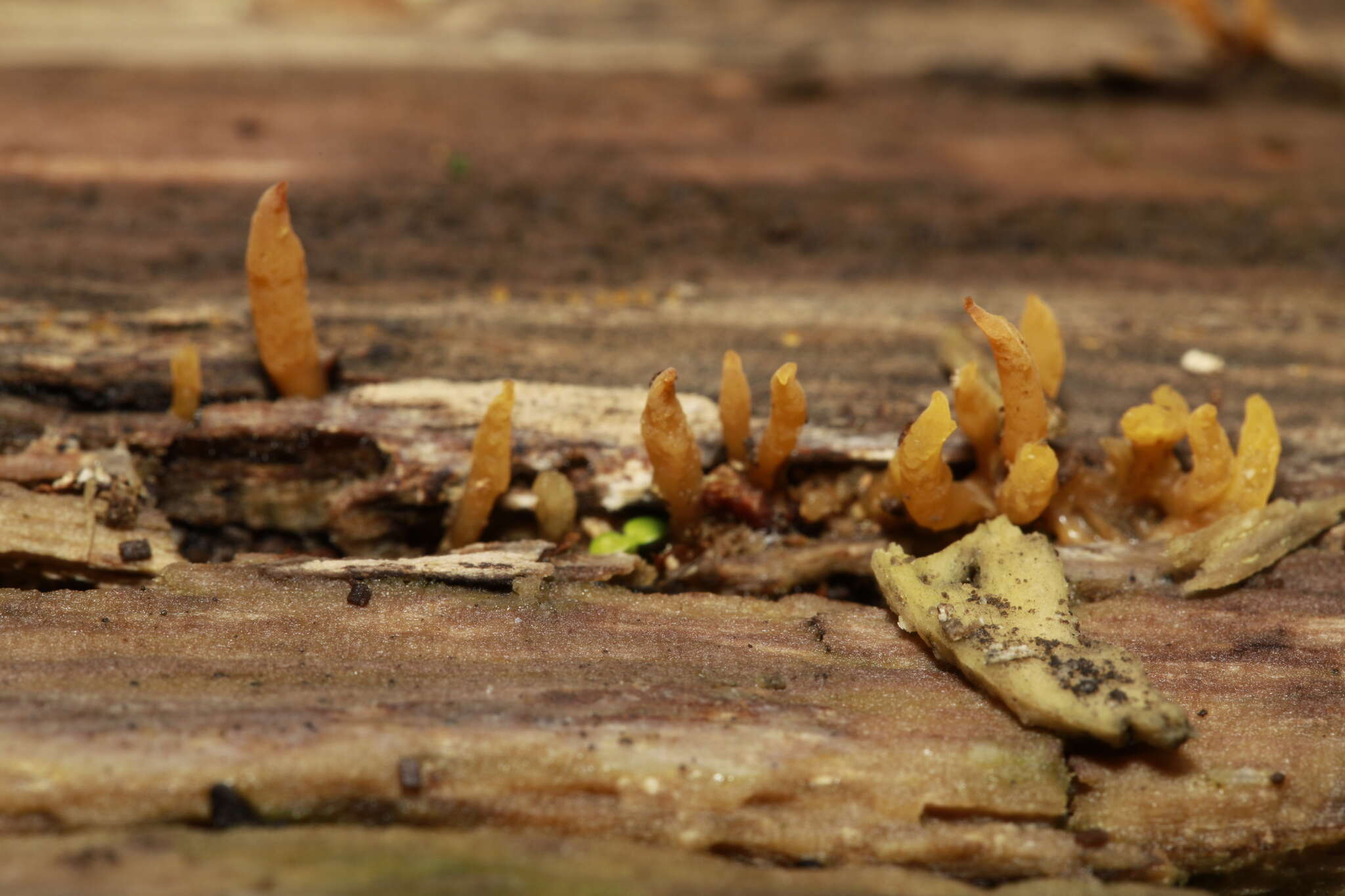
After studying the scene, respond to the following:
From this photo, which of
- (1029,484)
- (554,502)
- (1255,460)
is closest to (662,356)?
(554,502)

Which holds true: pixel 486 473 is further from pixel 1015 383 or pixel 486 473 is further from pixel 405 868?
pixel 1015 383

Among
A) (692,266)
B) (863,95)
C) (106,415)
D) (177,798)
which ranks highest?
(863,95)

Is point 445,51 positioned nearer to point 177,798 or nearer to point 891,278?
point 891,278

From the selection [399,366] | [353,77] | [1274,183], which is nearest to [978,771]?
[399,366]

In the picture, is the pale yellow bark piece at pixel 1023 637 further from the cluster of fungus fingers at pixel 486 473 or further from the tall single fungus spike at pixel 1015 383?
the cluster of fungus fingers at pixel 486 473

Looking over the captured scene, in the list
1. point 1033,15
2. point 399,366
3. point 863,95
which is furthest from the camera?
point 1033,15

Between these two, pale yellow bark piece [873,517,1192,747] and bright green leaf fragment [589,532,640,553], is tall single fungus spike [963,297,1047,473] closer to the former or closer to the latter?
pale yellow bark piece [873,517,1192,747]
